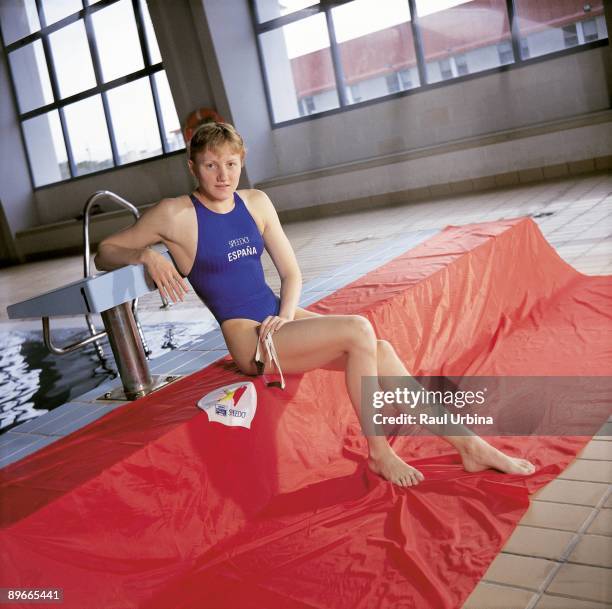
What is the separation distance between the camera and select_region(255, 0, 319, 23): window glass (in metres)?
8.97

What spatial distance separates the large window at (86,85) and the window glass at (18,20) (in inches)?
0.6

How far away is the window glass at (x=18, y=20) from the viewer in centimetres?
1124

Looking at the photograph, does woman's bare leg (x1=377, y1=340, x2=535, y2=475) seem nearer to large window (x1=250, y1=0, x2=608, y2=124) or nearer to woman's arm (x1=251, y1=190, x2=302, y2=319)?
woman's arm (x1=251, y1=190, x2=302, y2=319)

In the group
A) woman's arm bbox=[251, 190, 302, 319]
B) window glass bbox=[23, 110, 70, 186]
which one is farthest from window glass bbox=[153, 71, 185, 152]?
woman's arm bbox=[251, 190, 302, 319]

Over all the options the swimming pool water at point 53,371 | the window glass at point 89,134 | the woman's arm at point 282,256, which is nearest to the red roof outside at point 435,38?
the window glass at point 89,134

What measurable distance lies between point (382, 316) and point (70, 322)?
3338mm

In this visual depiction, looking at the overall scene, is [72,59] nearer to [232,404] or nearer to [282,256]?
[282,256]

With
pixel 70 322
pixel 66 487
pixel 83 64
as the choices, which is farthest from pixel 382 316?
pixel 83 64

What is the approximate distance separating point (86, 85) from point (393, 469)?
1065cm

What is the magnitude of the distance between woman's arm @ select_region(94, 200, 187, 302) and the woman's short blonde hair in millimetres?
187

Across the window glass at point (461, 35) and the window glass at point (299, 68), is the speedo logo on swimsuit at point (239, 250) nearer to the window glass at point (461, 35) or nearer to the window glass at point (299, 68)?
the window glass at point (461, 35)

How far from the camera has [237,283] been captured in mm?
2088

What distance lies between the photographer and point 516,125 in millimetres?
7965

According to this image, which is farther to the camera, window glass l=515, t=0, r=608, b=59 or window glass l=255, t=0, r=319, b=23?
window glass l=255, t=0, r=319, b=23
